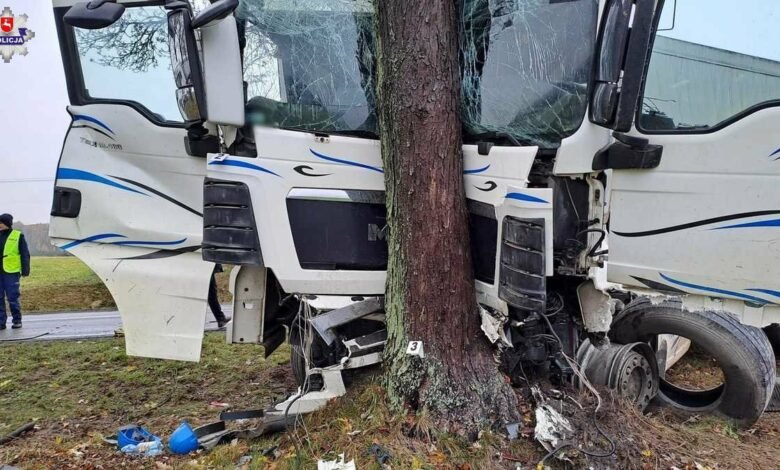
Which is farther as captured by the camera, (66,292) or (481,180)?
(66,292)

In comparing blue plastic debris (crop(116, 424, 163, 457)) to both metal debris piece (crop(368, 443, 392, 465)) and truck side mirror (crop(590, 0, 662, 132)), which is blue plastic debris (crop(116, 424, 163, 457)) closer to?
metal debris piece (crop(368, 443, 392, 465))

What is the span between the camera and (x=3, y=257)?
788 cm

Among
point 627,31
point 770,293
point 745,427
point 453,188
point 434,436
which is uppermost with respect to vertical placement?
point 627,31

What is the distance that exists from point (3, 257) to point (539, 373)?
7.54 m

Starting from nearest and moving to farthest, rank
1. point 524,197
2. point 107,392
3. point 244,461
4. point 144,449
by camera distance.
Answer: point 524,197, point 244,461, point 144,449, point 107,392

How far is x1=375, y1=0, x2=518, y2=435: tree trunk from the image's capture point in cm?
301

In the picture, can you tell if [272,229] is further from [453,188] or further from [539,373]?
[539,373]

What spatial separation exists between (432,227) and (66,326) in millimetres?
7075

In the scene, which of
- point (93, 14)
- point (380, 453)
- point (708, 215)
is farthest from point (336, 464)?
point (93, 14)

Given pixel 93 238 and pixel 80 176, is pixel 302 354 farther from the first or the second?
pixel 80 176

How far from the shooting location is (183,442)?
3.54 metres

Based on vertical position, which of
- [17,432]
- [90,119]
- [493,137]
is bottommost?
[17,432]

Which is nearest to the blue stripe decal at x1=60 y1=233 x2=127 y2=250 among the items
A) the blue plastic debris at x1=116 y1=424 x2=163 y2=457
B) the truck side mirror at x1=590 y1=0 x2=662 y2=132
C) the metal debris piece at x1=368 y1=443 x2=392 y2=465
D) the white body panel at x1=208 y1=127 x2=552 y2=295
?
the white body panel at x1=208 y1=127 x2=552 y2=295

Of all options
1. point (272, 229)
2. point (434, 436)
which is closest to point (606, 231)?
point (434, 436)
